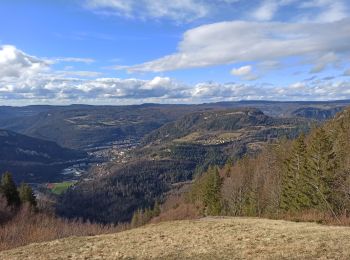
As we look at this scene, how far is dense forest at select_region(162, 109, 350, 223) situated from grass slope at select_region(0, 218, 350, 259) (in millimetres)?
10356

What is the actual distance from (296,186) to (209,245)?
39144 millimetres

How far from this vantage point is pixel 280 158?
90.6m

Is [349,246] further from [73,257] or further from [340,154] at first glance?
[340,154]

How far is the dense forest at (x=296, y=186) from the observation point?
5759cm

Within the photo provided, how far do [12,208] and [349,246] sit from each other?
224 feet

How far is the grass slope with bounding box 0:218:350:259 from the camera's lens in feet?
80.4

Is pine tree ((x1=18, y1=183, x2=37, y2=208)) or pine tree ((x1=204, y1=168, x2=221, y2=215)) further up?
pine tree ((x1=18, y1=183, x2=37, y2=208))

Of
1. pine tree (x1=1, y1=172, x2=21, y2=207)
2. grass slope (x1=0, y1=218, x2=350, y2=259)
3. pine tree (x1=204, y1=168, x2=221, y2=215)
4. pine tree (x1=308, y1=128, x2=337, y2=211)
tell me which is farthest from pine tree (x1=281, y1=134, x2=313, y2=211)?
pine tree (x1=1, y1=172, x2=21, y2=207)

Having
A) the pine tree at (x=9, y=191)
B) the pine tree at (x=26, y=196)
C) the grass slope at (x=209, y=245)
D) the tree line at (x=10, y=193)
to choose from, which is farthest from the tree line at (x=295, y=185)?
the pine tree at (x=9, y=191)

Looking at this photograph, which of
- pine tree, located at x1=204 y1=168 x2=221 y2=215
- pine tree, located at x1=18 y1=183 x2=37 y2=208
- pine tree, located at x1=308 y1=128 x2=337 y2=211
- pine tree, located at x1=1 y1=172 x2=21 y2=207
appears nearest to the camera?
pine tree, located at x1=308 y1=128 x2=337 y2=211

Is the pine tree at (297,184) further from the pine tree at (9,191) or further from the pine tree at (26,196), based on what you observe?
the pine tree at (9,191)

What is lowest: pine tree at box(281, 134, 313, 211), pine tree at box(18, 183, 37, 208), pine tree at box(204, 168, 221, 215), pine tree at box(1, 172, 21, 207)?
pine tree at box(204, 168, 221, 215)

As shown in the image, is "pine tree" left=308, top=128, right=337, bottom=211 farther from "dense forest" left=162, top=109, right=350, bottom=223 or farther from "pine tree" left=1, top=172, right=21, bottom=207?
"pine tree" left=1, top=172, right=21, bottom=207

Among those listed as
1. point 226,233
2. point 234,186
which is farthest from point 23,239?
point 234,186
